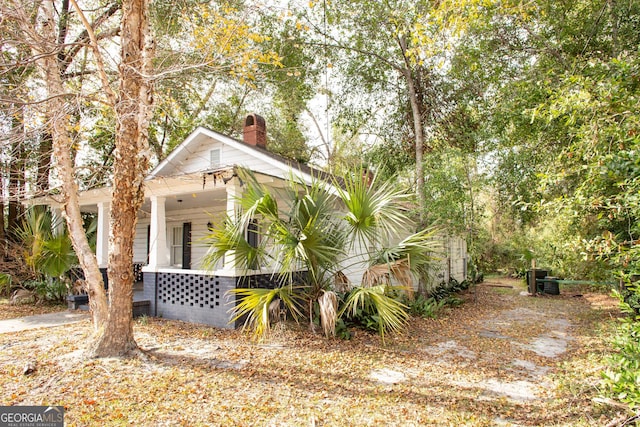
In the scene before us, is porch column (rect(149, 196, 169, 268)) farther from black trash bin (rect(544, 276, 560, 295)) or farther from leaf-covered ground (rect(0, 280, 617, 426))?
black trash bin (rect(544, 276, 560, 295))

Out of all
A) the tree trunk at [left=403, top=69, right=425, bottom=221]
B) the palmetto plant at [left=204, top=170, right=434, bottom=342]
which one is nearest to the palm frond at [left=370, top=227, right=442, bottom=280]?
the palmetto plant at [left=204, top=170, right=434, bottom=342]

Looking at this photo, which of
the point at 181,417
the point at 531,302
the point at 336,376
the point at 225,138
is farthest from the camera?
the point at 531,302

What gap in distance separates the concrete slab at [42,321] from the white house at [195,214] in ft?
4.93

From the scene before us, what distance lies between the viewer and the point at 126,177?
5.27 m

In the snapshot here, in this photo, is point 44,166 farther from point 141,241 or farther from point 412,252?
point 141,241

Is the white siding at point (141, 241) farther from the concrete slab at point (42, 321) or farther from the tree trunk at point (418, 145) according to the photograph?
the tree trunk at point (418, 145)

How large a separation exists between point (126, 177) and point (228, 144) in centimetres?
562

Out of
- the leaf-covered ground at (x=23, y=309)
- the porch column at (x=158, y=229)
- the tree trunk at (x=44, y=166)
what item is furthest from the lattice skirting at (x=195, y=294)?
the leaf-covered ground at (x=23, y=309)

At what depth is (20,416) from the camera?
3.69 meters

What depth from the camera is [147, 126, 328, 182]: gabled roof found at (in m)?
9.48

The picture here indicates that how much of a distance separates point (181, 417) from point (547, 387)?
13.4 feet

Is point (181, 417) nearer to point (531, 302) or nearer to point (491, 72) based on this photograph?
point (491, 72)

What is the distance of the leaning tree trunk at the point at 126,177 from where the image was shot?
17.3 ft

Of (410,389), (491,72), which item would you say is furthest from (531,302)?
(410,389)
